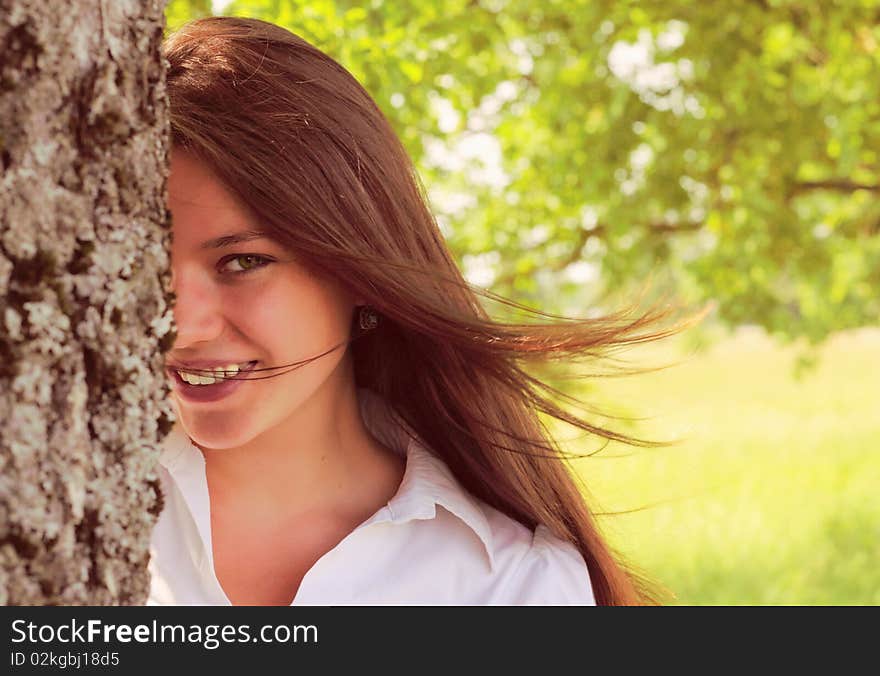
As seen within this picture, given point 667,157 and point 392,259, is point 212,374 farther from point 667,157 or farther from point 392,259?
point 667,157

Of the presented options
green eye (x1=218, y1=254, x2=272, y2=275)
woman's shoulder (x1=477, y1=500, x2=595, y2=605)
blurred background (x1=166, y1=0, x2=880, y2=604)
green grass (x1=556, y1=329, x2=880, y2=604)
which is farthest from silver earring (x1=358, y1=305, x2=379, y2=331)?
blurred background (x1=166, y1=0, x2=880, y2=604)

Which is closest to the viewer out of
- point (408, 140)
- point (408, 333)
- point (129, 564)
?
point (129, 564)

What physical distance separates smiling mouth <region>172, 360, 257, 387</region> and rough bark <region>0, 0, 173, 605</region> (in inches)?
25.5

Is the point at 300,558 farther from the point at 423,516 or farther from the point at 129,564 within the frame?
the point at 129,564

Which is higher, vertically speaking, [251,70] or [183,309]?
[251,70]

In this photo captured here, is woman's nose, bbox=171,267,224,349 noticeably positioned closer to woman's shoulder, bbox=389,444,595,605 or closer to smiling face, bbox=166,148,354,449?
smiling face, bbox=166,148,354,449

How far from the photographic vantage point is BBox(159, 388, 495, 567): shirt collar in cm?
223

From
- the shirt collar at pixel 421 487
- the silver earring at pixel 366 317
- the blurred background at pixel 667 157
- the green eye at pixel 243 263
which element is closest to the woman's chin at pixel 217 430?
the shirt collar at pixel 421 487

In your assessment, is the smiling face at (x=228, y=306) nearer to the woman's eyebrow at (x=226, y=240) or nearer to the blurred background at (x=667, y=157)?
the woman's eyebrow at (x=226, y=240)

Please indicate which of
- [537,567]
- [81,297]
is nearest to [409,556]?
[537,567]

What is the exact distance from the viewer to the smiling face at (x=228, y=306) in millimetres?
2010

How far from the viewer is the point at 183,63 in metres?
2.17
